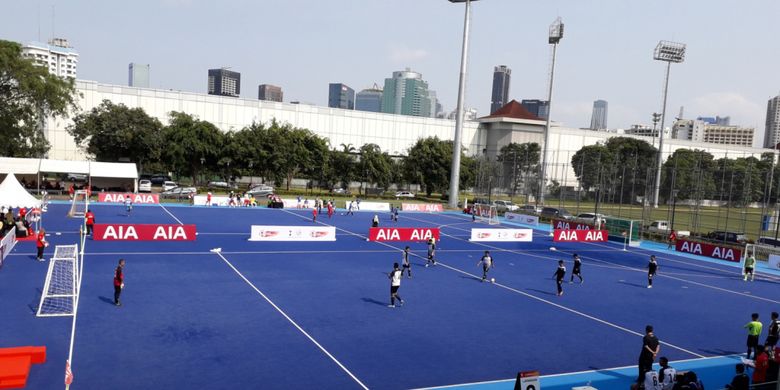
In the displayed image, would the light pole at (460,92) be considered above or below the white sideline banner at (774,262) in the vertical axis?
above

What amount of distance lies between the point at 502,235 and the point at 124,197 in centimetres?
3862

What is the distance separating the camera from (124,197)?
5741 centimetres

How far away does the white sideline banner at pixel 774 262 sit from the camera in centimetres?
3772

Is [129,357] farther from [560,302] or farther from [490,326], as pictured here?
[560,302]

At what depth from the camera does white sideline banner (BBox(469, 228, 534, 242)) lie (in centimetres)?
4344

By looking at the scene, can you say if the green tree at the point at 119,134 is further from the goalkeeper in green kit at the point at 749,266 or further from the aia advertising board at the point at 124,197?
the goalkeeper in green kit at the point at 749,266

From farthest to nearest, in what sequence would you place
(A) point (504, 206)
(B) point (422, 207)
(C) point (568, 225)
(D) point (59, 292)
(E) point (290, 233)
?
1. (A) point (504, 206)
2. (B) point (422, 207)
3. (C) point (568, 225)
4. (E) point (290, 233)
5. (D) point (59, 292)

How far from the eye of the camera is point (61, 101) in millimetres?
59469

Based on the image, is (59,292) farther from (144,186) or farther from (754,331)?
(144,186)

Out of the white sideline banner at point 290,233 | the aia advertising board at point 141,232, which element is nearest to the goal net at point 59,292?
the aia advertising board at point 141,232

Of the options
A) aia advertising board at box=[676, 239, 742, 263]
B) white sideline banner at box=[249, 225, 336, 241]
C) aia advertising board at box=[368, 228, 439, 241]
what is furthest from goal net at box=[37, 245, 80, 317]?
aia advertising board at box=[676, 239, 742, 263]

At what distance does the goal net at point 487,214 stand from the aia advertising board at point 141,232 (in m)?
33.5

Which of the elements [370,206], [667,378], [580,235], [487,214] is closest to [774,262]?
[580,235]

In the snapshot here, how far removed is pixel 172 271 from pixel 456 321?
1386 centimetres
